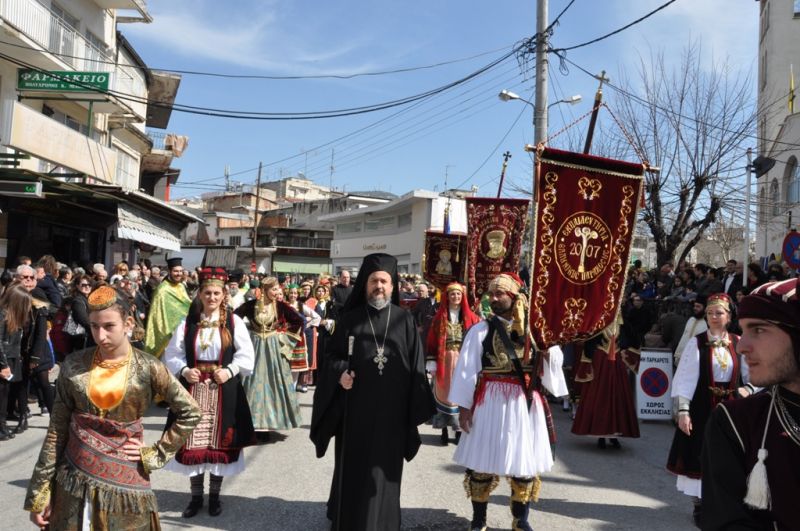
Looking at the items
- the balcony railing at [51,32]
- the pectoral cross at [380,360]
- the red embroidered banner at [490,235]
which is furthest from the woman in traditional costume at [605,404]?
the balcony railing at [51,32]

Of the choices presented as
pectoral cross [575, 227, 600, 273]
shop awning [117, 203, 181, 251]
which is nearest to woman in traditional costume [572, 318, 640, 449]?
pectoral cross [575, 227, 600, 273]

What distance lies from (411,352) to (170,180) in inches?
1425

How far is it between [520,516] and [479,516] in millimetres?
309

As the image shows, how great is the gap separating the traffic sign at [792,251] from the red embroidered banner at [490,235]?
157 inches

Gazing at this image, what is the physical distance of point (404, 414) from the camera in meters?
4.85

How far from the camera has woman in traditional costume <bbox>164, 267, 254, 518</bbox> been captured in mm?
5609

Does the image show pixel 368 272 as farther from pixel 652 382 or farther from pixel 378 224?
pixel 378 224

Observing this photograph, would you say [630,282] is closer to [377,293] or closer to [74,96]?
[377,293]

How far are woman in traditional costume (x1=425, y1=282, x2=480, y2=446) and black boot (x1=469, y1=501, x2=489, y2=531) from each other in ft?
10.8

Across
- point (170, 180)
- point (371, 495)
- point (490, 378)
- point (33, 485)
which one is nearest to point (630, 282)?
point (490, 378)

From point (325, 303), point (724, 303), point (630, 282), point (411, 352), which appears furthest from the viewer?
point (630, 282)

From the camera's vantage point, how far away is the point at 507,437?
5.12 m

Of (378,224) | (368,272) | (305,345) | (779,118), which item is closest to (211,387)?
(368,272)

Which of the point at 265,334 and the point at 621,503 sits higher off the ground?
the point at 265,334
